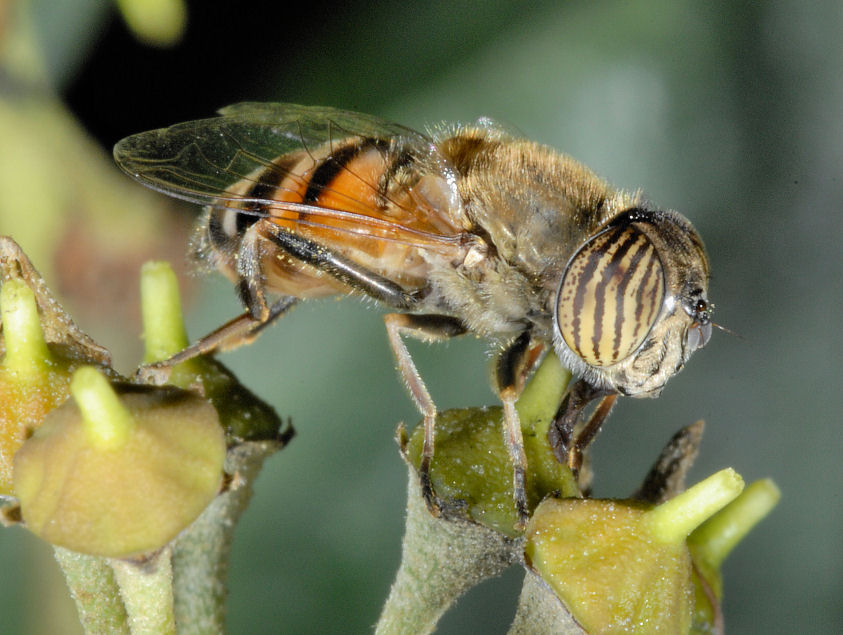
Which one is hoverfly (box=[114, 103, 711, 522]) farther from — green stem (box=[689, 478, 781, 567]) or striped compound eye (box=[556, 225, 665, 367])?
green stem (box=[689, 478, 781, 567])

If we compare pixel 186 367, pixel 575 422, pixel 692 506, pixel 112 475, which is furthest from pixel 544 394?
pixel 112 475

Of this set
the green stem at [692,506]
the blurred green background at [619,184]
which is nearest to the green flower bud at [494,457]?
the green stem at [692,506]

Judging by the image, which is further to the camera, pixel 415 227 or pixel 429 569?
pixel 415 227

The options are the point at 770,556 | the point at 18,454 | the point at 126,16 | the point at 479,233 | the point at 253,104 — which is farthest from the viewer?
the point at 126,16

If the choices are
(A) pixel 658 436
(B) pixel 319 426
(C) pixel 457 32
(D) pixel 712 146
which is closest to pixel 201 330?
(B) pixel 319 426

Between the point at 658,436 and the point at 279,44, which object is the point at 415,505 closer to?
the point at 658,436

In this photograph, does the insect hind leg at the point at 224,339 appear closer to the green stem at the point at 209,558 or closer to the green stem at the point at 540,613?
the green stem at the point at 209,558

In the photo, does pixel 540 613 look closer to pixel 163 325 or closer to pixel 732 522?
pixel 732 522

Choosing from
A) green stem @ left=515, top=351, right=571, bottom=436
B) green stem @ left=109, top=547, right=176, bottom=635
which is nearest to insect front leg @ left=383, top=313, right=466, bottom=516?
green stem @ left=515, top=351, right=571, bottom=436
